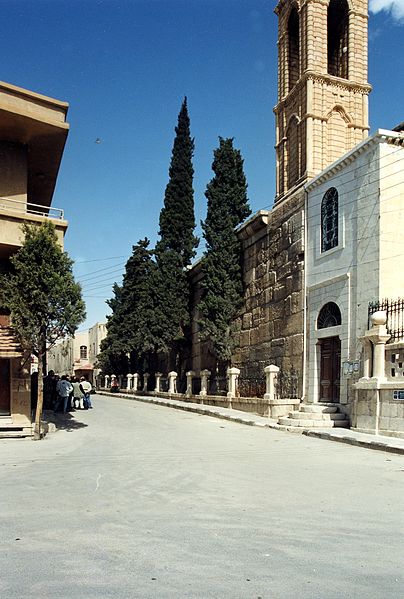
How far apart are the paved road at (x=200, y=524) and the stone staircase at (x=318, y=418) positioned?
4715 mm

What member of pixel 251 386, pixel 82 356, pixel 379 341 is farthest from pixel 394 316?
pixel 82 356

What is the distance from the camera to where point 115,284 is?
156ft

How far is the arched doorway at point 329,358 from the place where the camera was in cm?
1878

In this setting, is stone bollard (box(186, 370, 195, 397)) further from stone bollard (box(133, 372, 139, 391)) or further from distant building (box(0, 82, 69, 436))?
distant building (box(0, 82, 69, 436))

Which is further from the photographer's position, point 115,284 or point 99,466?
point 115,284

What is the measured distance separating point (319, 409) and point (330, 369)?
1902 mm

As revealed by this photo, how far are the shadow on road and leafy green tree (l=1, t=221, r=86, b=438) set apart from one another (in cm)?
270

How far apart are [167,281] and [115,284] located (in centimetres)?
1694

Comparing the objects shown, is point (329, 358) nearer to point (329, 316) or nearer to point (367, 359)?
point (329, 316)

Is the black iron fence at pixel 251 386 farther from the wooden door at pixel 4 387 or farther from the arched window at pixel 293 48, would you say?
the arched window at pixel 293 48

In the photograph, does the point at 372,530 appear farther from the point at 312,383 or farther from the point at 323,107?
the point at 323,107

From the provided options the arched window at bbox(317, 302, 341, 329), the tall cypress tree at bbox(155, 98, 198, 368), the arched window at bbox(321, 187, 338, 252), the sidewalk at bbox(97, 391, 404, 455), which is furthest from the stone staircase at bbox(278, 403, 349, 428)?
the tall cypress tree at bbox(155, 98, 198, 368)

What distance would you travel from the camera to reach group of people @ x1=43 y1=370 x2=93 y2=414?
20.5 m

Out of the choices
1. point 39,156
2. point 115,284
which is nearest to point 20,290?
point 39,156
